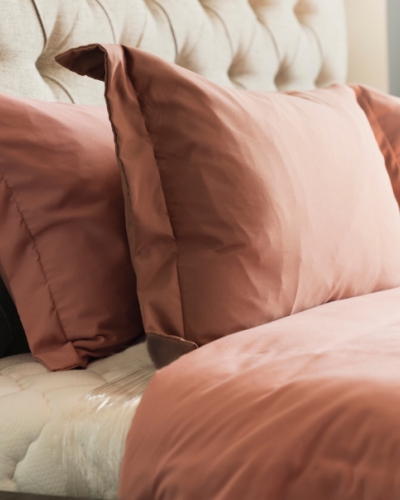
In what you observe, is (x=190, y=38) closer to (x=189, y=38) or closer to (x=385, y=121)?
(x=189, y=38)

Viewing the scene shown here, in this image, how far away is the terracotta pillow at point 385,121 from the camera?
1.36 metres

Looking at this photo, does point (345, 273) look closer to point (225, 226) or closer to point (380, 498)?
point (225, 226)

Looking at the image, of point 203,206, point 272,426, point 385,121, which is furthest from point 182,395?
point 385,121

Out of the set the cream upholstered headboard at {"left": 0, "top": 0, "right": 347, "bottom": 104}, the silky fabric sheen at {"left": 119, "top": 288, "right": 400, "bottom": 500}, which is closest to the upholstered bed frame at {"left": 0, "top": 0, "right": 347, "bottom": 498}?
the cream upholstered headboard at {"left": 0, "top": 0, "right": 347, "bottom": 104}

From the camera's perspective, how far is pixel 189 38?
145cm

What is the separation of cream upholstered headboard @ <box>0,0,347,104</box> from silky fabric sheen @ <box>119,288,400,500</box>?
0.69 metres

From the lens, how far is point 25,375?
0.82 metres

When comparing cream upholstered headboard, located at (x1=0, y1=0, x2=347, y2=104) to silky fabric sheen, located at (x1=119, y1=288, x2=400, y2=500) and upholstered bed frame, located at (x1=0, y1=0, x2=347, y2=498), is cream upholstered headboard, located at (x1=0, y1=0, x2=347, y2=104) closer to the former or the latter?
upholstered bed frame, located at (x1=0, y1=0, x2=347, y2=498)

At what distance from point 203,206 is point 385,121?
0.76m

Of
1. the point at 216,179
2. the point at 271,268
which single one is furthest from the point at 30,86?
the point at 271,268

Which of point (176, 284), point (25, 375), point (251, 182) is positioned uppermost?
point (251, 182)

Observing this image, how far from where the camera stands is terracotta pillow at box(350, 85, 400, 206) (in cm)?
136

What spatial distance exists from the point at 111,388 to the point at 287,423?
29 centimetres

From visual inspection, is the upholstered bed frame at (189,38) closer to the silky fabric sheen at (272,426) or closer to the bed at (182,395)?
the bed at (182,395)
